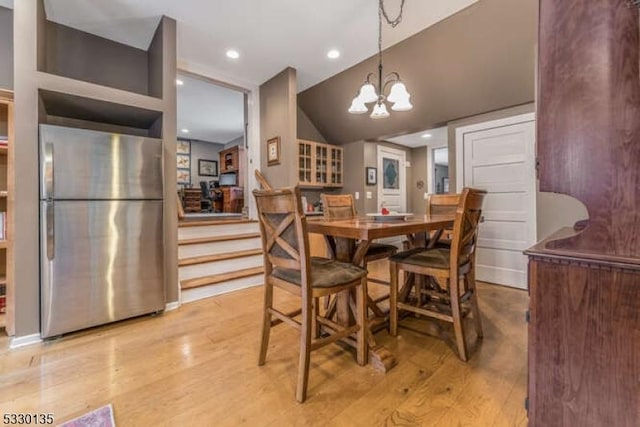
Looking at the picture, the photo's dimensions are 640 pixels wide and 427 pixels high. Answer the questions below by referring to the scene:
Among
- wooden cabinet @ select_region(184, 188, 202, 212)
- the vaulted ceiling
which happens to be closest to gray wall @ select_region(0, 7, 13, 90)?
the vaulted ceiling

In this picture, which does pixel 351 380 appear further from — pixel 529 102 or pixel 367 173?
pixel 367 173

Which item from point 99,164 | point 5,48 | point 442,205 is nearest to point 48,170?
point 99,164

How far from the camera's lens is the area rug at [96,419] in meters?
1.24

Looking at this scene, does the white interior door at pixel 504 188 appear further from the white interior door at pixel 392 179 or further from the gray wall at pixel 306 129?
the gray wall at pixel 306 129

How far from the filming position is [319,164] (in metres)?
4.87

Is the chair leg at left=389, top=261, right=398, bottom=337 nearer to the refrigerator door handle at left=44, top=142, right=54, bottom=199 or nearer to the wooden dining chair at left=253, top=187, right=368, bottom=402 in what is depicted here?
the wooden dining chair at left=253, top=187, right=368, bottom=402

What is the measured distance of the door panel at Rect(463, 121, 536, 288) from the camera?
316 cm

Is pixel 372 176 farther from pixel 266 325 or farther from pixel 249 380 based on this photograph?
pixel 249 380

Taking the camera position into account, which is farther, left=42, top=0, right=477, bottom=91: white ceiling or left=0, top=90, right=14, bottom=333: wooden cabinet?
left=42, top=0, right=477, bottom=91: white ceiling

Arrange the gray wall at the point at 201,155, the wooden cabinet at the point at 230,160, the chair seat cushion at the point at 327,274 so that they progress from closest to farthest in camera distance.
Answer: the chair seat cushion at the point at 327,274 → the wooden cabinet at the point at 230,160 → the gray wall at the point at 201,155

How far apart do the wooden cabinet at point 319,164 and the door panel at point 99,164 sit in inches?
89.6

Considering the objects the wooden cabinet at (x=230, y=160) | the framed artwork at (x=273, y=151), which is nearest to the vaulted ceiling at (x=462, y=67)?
the framed artwork at (x=273, y=151)

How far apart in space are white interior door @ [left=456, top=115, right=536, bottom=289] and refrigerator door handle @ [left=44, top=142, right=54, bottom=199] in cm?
402

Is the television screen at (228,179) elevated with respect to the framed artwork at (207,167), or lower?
lower
